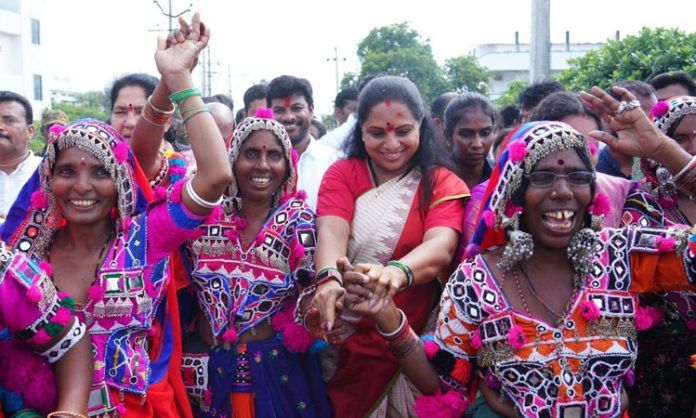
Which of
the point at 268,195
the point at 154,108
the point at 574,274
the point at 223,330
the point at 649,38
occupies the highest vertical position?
the point at 649,38

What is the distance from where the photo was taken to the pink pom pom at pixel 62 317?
2783mm

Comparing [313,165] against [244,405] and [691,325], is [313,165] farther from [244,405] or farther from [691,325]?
[691,325]

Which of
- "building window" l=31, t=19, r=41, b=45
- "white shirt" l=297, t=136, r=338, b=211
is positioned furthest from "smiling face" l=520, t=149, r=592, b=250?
"building window" l=31, t=19, r=41, b=45

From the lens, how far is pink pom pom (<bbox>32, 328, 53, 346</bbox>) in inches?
109

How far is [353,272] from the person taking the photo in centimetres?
285

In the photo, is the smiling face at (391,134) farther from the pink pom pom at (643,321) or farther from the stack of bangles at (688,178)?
the pink pom pom at (643,321)

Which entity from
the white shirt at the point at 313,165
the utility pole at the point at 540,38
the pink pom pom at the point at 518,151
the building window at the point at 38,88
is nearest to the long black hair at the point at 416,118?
the pink pom pom at the point at 518,151

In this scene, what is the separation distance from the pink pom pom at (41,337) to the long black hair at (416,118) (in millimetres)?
1763

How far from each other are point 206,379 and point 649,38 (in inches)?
271

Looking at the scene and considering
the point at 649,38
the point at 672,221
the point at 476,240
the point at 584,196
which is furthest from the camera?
the point at 649,38

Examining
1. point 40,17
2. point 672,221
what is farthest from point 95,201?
point 40,17

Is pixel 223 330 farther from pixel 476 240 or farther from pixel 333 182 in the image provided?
pixel 476 240

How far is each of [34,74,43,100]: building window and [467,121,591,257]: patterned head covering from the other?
40.8 meters

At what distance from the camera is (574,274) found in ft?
9.45
